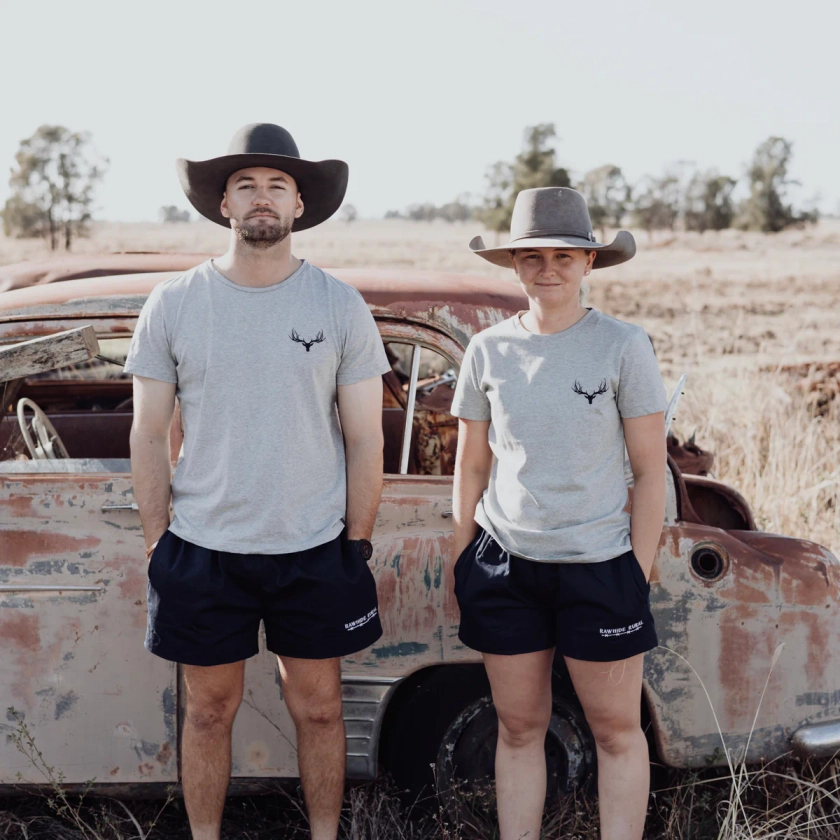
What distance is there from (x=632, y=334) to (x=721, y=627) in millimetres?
946

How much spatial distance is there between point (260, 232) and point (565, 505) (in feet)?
3.34

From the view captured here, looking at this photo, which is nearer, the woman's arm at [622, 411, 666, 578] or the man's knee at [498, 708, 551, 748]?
the woman's arm at [622, 411, 666, 578]

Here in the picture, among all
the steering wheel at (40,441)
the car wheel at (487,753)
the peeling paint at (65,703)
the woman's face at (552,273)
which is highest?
the woman's face at (552,273)

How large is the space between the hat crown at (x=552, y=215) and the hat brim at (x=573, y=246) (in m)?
0.02

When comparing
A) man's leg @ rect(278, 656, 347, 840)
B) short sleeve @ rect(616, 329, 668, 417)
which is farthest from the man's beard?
man's leg @ rect(278, 656, 347, 840)

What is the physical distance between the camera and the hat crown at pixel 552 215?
7.55ft

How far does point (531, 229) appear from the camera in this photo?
231cm

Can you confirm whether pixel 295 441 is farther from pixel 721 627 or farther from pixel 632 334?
pixel 721 627

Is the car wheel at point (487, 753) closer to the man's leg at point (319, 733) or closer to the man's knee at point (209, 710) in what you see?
the man's leg at point (319, 733)

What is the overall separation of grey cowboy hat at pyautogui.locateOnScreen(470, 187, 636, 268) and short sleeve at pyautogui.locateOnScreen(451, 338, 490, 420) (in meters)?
0.31

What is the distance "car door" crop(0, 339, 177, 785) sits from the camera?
2.58 metres

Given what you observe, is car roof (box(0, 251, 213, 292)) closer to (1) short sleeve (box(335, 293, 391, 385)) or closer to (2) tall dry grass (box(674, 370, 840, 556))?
(1) short sleeve (box(335, 293, 391, 385))

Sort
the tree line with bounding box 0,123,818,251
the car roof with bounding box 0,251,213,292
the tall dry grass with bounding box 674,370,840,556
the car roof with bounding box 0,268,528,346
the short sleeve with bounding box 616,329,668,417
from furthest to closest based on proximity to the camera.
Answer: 1. the tree line with bounding box 0,123,818,251
2. the tall dry grass with bounding box 674,370,840,556
3. the car roof with bounding box 0,251,213,292
4. the car roof with bounding box 0,268,528,346
5. the short sleeve with bounding box 616,329,668,417

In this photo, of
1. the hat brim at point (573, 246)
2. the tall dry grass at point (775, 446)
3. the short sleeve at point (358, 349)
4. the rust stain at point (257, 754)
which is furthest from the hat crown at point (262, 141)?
the tall dry grass at point (775, 446)
